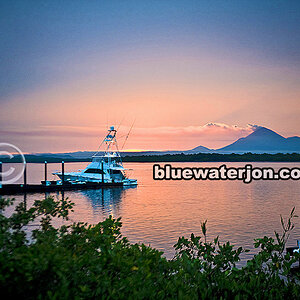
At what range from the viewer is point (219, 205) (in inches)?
1715

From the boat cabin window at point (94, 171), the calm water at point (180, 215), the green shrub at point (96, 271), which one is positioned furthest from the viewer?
the boat cabin window at point (94, 171)

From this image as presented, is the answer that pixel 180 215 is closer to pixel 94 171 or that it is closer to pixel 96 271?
pixel 94 171

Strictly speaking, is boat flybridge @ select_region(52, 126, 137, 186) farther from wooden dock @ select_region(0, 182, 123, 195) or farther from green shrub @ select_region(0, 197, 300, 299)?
green shrub @ select_region(0, 197, 300, 299)

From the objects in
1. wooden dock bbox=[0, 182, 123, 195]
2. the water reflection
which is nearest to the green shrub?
the water reflection

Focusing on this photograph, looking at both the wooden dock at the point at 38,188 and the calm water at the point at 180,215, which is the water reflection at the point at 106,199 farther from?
the wooden dock at the point at 38,188

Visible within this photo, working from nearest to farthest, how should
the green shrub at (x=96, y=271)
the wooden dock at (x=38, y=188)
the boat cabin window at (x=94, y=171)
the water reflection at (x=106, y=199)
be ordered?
1. the green shrub at (x=96, y=271)
2. the water reflection at (x=106, y=199)
3. the wooden dock at (x=38, y=188)
4. the boat cabin window at (x=94, y=171)

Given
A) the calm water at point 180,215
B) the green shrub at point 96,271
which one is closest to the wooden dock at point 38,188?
the calm water at point 180,215

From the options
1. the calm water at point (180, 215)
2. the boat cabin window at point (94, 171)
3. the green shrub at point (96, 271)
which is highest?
the green shrub at point (96, 271)

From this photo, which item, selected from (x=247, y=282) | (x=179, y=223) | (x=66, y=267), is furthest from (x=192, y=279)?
(x=179, y=223)

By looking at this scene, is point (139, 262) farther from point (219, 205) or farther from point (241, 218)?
point (219, 205)

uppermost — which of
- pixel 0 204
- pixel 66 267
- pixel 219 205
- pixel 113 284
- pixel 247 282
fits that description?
pixel 0 204

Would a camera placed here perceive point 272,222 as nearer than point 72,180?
Yes

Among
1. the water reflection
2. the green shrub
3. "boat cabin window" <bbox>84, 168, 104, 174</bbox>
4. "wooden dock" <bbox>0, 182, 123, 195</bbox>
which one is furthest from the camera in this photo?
"boat cabin window" <bbox>84, 168, 104, 174</bbox>

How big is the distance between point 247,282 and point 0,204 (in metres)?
3.50
